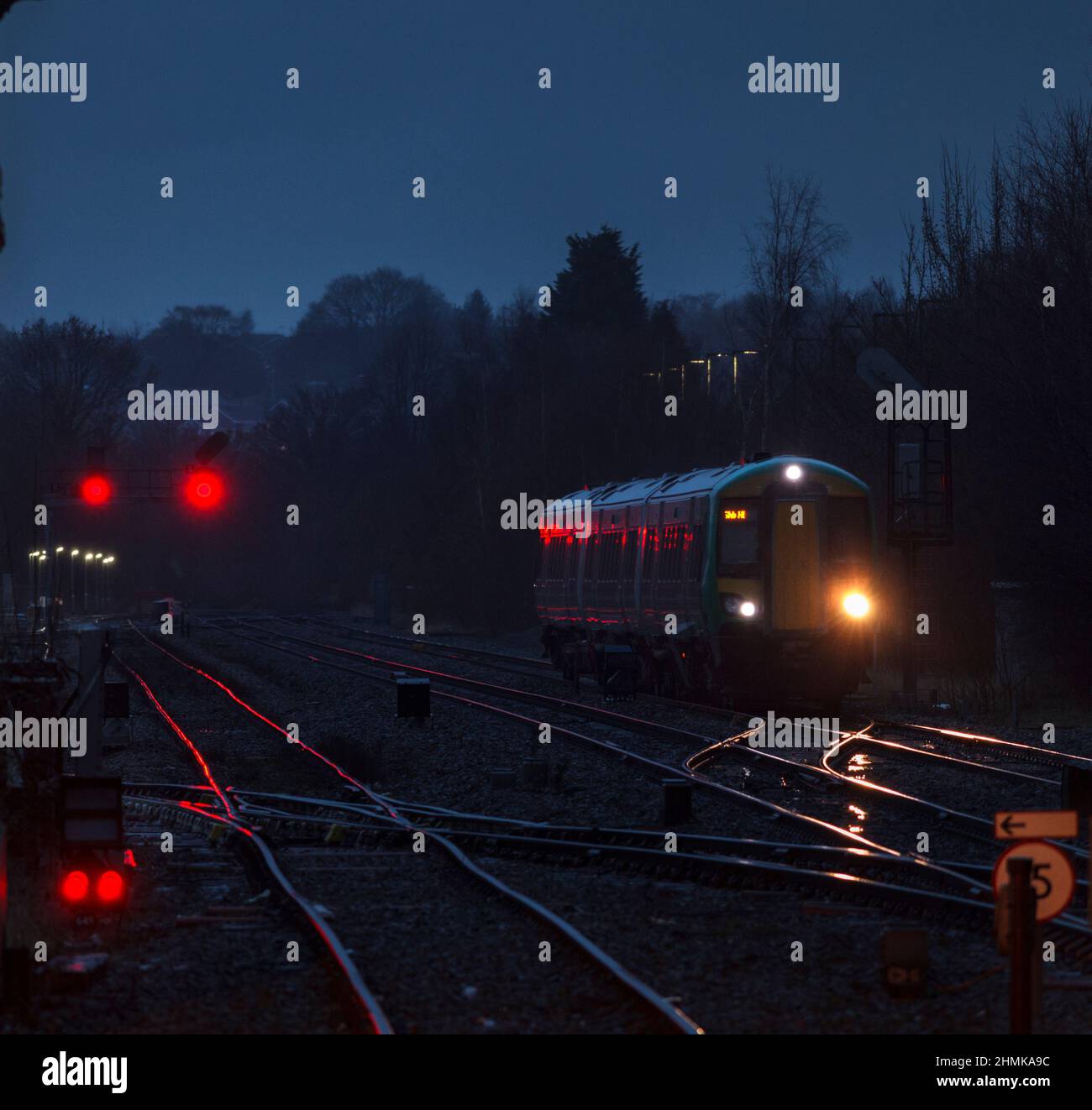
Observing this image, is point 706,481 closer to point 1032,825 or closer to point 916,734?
point 916,734

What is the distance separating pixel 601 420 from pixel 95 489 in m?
34.4

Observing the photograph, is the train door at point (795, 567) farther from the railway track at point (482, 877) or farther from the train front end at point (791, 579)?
the railway track at point (482, 877)

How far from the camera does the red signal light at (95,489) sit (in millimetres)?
28656

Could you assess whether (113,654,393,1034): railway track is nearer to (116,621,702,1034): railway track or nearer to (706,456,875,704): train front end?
(116,621,702,1034): railway track

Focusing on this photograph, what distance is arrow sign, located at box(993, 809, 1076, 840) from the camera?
25.2 feet

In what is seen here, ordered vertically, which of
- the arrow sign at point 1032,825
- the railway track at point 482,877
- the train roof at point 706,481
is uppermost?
the train roof at point 706,481

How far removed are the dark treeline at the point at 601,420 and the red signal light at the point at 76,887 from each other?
2416 millimetres

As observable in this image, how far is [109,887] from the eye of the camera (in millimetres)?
10688

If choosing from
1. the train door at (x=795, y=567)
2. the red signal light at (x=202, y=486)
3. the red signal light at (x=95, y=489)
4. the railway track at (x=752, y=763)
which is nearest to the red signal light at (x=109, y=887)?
the railway track at (x=752, y=763)

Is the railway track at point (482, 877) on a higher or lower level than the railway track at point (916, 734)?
lower

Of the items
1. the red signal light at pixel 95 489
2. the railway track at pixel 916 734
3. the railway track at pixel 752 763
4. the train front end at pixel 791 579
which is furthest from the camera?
the red signal light at pixel 95 489

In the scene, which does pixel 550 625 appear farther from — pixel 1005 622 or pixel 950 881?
pixel 950 881

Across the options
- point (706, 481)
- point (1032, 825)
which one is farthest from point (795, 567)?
point (1032, 825)
